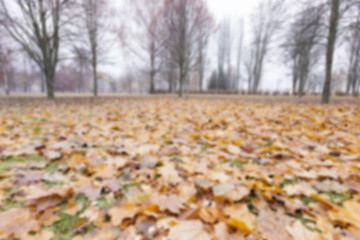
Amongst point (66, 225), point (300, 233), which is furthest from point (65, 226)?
point (300, 233)

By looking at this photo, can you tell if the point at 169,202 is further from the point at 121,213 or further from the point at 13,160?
the point at 13,160

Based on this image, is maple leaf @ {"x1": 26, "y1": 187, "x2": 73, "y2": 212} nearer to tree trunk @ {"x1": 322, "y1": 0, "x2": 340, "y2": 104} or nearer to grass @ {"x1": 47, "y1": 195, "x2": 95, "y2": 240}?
grass @ {"x1": 47, "y1": 195, "x2": 95, "y2": 240}

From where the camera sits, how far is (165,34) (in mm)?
14688

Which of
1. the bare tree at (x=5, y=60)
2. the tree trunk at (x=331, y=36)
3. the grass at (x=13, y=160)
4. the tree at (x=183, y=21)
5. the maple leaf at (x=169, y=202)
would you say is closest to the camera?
the maple leaf at (x=169, y=202)

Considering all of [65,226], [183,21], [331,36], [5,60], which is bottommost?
[65,226]

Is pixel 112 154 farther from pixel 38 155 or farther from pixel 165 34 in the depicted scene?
pixel 165 34

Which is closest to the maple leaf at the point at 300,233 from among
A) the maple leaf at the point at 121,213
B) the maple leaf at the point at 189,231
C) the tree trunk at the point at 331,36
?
the maple leaf at the point at 189,231

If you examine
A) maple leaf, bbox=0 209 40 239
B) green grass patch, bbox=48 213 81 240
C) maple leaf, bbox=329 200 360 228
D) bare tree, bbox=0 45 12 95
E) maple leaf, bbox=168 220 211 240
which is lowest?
green grass patch, bbox=48 213 81 240

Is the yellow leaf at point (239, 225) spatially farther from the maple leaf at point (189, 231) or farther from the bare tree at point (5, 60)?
the bare tree at point (5, 60)

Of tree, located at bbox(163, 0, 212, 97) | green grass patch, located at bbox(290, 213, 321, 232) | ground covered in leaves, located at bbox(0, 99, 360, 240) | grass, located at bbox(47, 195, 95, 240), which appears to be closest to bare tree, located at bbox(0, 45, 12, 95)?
tree, located at bbox(163, 0, 212, 97)

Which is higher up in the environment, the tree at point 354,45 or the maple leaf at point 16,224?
the tree at point 354,45

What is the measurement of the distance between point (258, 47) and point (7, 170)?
2974 cm

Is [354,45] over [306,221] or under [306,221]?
over

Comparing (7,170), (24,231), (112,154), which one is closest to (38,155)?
(7,170)
